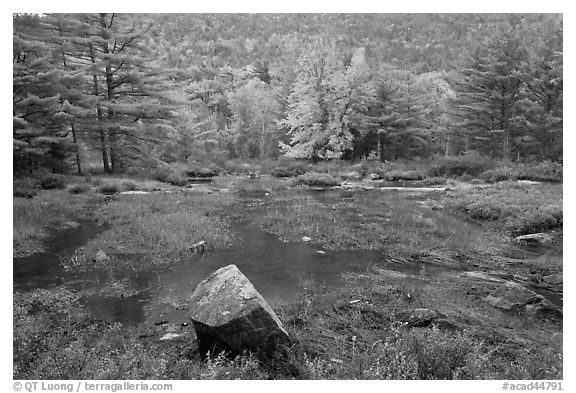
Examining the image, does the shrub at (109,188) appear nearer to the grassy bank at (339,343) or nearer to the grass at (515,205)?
the grassy bank at (339,343)

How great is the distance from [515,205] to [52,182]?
50.2 feet

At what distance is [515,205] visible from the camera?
46.0 ft

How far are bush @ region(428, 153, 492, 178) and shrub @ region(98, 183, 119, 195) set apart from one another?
17.8 metres

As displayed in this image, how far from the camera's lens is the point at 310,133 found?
97.9 feet

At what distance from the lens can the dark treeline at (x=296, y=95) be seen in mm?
11914

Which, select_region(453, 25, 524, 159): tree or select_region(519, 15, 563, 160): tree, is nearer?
select_region(519, 15, 563, 160): tree

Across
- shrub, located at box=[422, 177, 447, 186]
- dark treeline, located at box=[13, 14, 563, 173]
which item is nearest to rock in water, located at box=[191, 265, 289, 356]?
dark treeline, located at box=[13, 14, 563, 173]

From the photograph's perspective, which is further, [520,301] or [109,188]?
[109,188]

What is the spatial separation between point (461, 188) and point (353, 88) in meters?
12.7

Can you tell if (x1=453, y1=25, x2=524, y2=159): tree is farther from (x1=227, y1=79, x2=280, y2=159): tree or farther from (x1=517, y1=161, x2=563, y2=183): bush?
(x1=227, y1=79, x2=280, y2=159): tree

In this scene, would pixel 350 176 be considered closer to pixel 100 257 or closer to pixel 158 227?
pixel 158 227

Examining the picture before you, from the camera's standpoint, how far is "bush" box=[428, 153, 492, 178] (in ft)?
75.3

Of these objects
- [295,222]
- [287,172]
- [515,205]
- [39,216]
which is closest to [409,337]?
[295,222]
